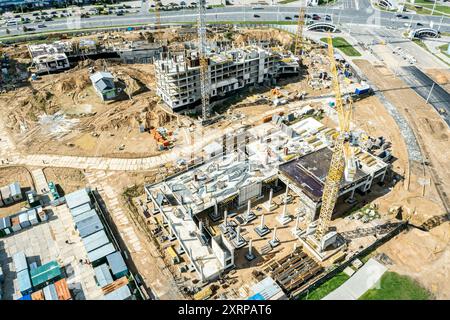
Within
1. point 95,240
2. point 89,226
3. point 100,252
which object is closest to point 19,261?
point 89,226

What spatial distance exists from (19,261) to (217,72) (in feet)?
242

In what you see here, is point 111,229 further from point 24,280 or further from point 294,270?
point 294,270

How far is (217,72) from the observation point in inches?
4235

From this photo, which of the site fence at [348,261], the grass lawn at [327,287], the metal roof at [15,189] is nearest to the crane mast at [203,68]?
the metal roof at [15,189]

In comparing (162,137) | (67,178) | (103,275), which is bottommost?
(103,275)

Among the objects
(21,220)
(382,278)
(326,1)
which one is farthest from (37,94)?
(326,1)

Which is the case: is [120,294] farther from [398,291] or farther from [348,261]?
[398,291]

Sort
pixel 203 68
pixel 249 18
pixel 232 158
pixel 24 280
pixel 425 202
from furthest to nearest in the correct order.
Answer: pixel 249 18 → pixel 203 68 → pixel 232 158 → pixel 425 202 → pixel 24 280

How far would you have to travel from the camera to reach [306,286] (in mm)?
60188

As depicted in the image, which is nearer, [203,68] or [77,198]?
[77,198]

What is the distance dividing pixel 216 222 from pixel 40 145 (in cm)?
5624

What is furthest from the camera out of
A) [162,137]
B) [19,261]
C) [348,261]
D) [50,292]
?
[162,137]

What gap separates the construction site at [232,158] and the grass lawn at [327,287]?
129cm

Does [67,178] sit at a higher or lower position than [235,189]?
lower
